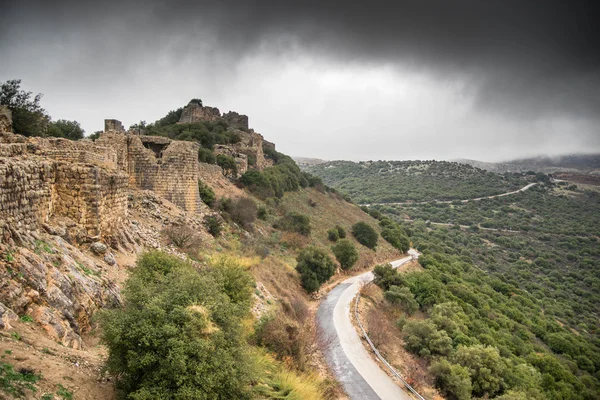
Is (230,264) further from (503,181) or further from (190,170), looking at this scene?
(503,181)

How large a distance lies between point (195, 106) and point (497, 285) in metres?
43.2

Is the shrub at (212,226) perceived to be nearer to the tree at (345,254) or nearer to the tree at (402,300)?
the tree at (402,300)

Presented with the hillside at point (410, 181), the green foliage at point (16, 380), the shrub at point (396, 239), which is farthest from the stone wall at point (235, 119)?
the green foliage at point (16, 380)

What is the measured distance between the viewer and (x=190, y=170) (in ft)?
58.5

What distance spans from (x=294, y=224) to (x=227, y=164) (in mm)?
8663

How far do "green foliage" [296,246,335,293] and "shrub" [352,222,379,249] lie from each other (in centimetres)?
1691

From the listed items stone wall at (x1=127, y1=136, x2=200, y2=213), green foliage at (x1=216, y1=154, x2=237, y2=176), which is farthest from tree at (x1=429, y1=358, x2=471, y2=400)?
green foliage at (x1=216, y1=154, x2=237, y2=176)

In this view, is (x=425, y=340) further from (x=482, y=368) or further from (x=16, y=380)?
(x=16, y=380)

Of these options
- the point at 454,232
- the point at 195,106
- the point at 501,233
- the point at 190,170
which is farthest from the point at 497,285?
the point at 195,106

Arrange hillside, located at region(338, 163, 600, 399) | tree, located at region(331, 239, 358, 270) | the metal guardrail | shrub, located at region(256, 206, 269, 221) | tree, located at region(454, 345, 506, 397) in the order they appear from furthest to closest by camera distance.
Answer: shrub, located at region(256, 206, 269, 221), tree, located at region(331, 239, 358, 270), hillside, located at region(338, 163, 600, 399), tree, located at region(454, 345, 506, 397), the metal guardrail

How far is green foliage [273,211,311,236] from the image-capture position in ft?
102

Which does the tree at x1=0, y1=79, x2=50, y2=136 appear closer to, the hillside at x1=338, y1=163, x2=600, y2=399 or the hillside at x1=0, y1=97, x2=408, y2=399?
the hillside at x1=0, y1=97, x2=408, y2=399

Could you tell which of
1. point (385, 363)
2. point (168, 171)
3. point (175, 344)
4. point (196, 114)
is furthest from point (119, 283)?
point (196, 114)

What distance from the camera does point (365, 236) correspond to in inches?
1591
